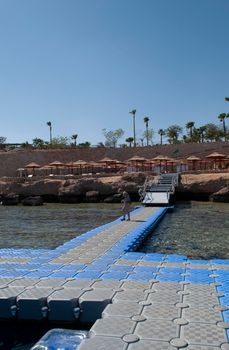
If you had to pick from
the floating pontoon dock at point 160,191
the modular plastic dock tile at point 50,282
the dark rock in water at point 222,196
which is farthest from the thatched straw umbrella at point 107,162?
the modular plastic dock tile at point 50,282

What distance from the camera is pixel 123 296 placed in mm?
6652

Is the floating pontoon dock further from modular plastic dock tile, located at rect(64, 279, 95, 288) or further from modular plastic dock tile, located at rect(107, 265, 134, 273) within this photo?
modular plastic dock tile, located at rect(64, 279, 95, 288)

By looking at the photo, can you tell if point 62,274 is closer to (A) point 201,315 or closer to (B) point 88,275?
(B) point 88,275

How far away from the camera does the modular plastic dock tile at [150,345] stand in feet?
15.4

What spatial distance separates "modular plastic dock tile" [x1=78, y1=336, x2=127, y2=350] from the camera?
471 cm

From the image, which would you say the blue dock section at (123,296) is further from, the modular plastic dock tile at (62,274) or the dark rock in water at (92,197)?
the dark rock in water at (92,197)

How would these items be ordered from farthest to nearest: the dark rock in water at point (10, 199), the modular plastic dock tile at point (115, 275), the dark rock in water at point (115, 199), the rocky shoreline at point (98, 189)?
the dark rock in water at point (10, 199) → the dark rock in water at point (115, 199) → the rocky shoreline at point (98, 189) → the modular plastic dock tile at point (115, 275)

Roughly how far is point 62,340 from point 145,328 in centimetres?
121

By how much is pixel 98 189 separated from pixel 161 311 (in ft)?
93.3

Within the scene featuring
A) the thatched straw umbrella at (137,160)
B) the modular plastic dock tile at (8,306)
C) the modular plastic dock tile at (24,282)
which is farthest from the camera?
the thatched straw umbrella at (137,160)

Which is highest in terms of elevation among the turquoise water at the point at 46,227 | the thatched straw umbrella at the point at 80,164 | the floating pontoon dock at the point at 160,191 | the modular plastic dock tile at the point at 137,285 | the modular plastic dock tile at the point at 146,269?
the thatched straw umbrella at the point at 80,164

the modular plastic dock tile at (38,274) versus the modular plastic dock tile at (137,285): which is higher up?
the modular plastic dock tile at (137,285)

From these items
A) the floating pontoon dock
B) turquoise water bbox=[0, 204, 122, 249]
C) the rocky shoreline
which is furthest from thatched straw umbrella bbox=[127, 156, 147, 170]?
turquoise water bbox=[0, 204, 122, 249]

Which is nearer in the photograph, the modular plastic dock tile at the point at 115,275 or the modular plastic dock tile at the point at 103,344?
the modular plastic dock tile at the point at 103,344
